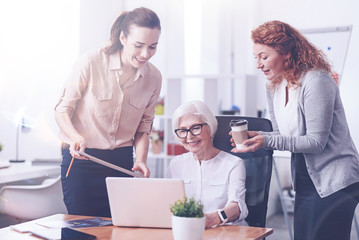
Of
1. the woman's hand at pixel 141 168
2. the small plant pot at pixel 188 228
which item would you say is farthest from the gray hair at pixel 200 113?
the small plant pot at pixel 188 228

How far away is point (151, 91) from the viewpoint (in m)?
2.33

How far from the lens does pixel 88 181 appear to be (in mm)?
2207

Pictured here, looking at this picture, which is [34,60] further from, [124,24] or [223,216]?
[223,216]

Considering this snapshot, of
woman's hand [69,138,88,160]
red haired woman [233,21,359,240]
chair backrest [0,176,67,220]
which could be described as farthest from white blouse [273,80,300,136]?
chair backrest [0,176,67,220]

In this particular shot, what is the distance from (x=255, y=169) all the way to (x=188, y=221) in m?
0.73

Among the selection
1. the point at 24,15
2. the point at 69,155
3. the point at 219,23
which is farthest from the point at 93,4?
→ the point at 219,23

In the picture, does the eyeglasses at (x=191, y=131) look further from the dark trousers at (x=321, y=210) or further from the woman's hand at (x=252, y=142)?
the dark trousers at (x=321, y=210)

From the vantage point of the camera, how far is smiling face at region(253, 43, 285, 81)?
1.97 metres

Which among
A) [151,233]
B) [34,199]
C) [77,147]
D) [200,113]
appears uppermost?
[200,113]

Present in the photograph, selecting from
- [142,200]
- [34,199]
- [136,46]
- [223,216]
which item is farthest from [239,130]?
[34,199]

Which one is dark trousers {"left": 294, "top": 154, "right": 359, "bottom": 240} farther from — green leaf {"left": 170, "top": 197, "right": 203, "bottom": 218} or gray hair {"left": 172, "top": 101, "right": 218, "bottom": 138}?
green leaf {"left": 170, "top": 197, "right": 203, "bottom": 218}

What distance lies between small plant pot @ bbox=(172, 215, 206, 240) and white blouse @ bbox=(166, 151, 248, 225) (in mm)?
499

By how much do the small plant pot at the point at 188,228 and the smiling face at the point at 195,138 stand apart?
0.66 metres

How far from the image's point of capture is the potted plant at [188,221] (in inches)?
51.8
